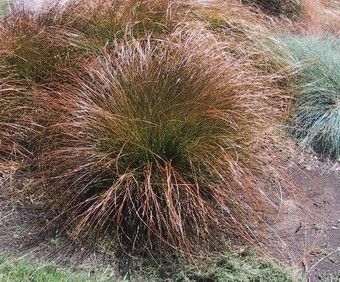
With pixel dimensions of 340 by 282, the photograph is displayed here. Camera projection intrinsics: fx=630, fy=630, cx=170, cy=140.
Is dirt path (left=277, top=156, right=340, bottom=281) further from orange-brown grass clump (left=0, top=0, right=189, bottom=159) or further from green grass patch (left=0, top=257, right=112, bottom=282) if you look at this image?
orange-brown grass clump (left=0, top=0, right=189, bottom=159)

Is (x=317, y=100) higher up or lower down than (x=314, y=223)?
higher up

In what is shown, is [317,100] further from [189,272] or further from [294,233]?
[189,272]

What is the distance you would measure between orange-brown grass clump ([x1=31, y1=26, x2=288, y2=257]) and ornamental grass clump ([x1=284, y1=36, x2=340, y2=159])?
0.71m

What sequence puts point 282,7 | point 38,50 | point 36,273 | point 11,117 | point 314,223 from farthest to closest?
point 282,7
point 38,50
point 11,117
point 314,223
point 36,273

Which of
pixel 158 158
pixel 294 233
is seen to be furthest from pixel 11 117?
pixel 294 233

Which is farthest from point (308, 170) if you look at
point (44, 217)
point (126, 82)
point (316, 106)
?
point (44, 217)

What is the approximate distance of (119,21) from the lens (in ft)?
17.1

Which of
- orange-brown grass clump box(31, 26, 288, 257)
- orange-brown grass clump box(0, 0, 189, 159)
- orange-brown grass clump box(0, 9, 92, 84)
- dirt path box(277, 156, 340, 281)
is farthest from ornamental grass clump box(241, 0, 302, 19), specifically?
orange-brown grass clump box(31, 26, 288, 257)

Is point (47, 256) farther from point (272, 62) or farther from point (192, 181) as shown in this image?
point (272, 62)

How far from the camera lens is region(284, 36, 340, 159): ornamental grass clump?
479 cm

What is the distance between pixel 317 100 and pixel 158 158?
5.90 ft

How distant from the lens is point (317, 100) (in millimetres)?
5012

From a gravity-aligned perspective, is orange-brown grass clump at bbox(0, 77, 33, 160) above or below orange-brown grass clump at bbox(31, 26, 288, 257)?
below

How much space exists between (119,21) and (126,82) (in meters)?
1.30
